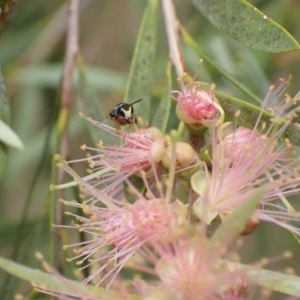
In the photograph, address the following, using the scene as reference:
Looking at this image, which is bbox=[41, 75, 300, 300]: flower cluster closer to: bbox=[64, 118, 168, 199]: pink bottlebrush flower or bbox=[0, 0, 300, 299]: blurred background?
bbox=[64, 118, 168, 199]: pink bottlebrush flower

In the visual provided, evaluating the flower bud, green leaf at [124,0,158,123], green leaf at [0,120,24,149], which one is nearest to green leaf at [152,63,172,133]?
green leaf at [124,0,158,123]

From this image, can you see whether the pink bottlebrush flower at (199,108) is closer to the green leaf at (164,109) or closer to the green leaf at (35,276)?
the green leaf at (164,109)

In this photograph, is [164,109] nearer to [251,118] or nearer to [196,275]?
[251,118]

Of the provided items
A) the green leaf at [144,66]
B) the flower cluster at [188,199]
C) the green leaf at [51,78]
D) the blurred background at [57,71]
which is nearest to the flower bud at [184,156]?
the flower cluster at [188,199]

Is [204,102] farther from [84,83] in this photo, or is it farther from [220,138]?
[84,83]

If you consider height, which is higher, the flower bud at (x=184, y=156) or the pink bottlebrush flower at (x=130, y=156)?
the flower bud at (x=184, y=156)

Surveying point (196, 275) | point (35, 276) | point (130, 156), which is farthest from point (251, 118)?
point (35, 276)
